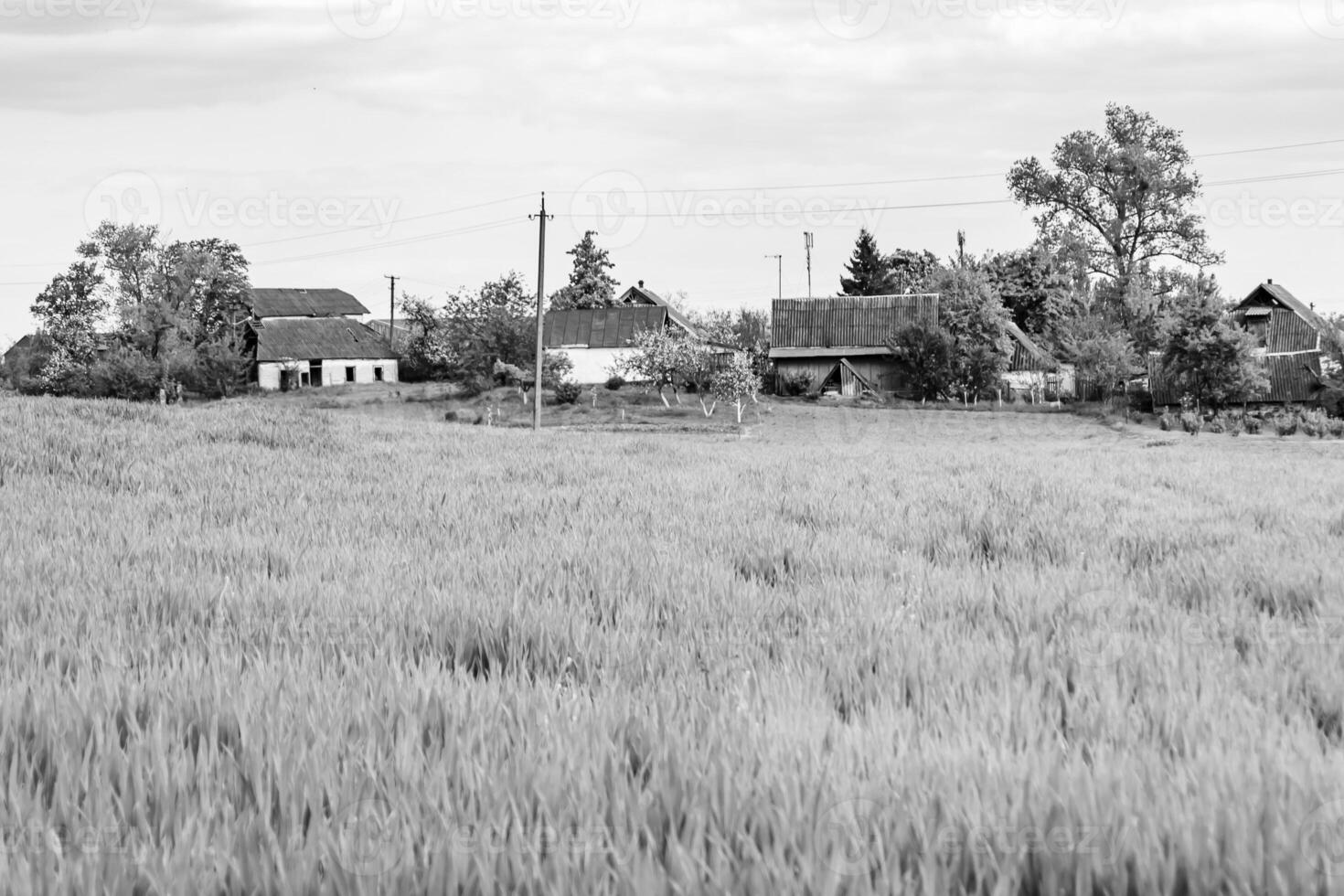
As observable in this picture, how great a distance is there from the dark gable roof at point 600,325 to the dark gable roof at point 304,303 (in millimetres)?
27820

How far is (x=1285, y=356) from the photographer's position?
55.6 meters

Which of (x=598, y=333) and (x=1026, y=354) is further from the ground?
(x=598, y=333)

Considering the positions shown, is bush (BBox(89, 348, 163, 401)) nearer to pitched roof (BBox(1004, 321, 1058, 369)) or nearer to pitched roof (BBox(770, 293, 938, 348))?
pitched roof (BBox(770, 293, 938, 348))

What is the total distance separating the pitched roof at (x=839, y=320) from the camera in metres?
66.2

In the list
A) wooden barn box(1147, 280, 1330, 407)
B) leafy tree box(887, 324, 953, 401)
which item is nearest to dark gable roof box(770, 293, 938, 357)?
leafy tree box(887, 324, 953, 401)

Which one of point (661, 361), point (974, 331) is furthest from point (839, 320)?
point (661, 361)

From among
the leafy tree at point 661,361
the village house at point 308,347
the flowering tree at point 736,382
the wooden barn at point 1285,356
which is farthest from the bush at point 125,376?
the wooden barn at point 1285,356

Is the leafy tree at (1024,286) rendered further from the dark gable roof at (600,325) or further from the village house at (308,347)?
the village house at (308,347)

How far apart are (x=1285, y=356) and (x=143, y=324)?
69.4 m

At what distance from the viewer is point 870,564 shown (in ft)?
20.2

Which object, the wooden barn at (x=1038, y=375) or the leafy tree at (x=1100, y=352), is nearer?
the leafy tree at (x=1100, y=352)

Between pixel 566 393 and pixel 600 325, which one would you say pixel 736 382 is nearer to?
pixel 566 393

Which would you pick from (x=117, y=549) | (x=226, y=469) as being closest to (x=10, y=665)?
(x=117, y=549)

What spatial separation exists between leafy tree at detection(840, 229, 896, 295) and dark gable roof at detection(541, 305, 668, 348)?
1080 inches
